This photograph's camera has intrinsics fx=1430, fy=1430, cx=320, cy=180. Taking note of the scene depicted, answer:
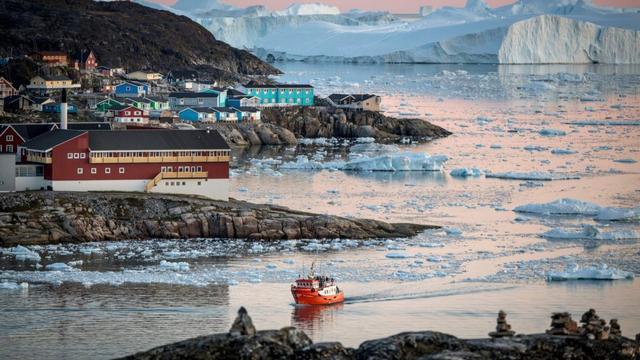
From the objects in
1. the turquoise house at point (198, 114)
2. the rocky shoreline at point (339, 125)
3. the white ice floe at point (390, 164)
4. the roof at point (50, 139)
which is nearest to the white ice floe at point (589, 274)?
the roof at point (50, 139)

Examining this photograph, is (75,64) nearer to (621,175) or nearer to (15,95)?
(15,95)

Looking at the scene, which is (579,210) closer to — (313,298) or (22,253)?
(313,298)

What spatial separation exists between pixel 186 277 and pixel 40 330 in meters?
5.73

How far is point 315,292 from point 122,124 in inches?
1158

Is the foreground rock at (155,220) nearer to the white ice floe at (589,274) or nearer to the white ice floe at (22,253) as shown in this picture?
the white ice floe at (22,253)

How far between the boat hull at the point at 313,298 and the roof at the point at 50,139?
Answer: 39.0 feet

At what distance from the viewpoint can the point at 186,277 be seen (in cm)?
3159

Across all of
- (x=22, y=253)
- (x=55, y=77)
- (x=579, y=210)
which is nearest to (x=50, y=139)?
(x=22, y=253)

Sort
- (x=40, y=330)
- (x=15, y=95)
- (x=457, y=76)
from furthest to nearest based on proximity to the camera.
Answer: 1. (x=457, y=76)
2. (x=15, y=95)
3. (x=40, y=330)

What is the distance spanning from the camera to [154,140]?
40.2 m

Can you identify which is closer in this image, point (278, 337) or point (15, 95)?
point (278, 337)

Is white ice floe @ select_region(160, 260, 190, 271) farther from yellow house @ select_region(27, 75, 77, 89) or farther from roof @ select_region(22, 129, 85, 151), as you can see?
yellow house @ select_region(27, 75, 77, 89)

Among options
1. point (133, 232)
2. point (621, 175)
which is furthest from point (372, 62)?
point (133, 232)

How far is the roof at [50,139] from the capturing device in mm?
38938
